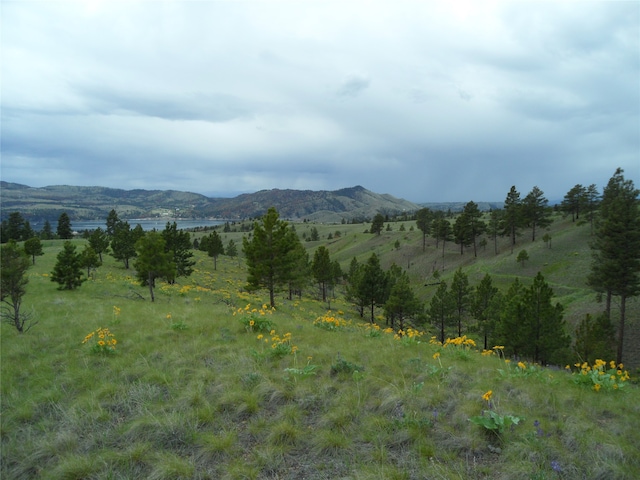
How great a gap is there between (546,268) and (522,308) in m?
42.9

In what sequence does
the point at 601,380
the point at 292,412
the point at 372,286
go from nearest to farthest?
the point at 292,412, the point at 601,380, the point at 372,286

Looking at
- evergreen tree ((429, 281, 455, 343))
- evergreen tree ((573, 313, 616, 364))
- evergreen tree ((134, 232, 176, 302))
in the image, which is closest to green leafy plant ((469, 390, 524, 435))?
evergreen tree ((134, 232, 176, 302))

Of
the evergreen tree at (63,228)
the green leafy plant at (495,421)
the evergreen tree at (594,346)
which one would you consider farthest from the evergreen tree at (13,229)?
the evergreen tree at (594,346)

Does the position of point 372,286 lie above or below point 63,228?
below

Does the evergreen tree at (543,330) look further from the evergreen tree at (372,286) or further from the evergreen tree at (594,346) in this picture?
the evergreen tree at (372,286)

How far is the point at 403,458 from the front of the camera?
4.21 meters

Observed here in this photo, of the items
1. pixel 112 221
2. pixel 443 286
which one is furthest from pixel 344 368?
pixel 112 221

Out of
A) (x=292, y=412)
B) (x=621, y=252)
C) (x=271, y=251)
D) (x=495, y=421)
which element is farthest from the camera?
(x=621, y=252)

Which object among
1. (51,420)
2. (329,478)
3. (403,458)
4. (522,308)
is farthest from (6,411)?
(522,308)

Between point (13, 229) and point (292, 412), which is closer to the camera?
point (292, 412)

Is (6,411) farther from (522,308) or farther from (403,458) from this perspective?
(522,308)

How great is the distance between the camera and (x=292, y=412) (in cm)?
519

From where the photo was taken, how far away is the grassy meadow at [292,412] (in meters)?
4.11

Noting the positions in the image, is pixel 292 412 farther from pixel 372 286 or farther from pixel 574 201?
pixel 574 201
